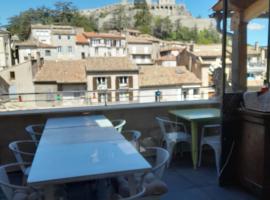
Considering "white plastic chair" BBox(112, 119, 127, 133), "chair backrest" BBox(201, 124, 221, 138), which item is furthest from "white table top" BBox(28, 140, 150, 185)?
"chair backrest" BBox(201, 124, 221, 138)

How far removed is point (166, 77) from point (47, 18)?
24727 mm

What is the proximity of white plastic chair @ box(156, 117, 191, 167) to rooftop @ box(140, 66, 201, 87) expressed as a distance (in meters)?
17.1

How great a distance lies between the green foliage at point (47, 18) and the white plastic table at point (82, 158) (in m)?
35.4

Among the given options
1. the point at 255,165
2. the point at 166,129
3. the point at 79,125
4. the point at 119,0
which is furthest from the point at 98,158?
the point at 119,0

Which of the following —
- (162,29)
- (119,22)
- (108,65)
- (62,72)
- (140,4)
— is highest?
(140,4)

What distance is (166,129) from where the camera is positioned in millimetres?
3094

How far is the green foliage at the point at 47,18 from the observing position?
34062 mm

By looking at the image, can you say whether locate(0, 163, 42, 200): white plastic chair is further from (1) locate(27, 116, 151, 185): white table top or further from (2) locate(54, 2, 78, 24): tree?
(2) locate(54, 2, 78, 24): tree

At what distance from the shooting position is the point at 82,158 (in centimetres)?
148

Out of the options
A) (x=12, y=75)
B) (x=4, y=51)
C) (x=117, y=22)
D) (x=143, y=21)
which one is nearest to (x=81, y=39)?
(x=4, y=51)

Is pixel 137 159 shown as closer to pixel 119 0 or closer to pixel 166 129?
pixel 166 129

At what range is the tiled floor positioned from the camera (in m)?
2.19

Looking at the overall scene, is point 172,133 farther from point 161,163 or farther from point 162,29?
point 162,29

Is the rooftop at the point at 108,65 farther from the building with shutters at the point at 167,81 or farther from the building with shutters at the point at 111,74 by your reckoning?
the building with shutters at the point at 167,81
